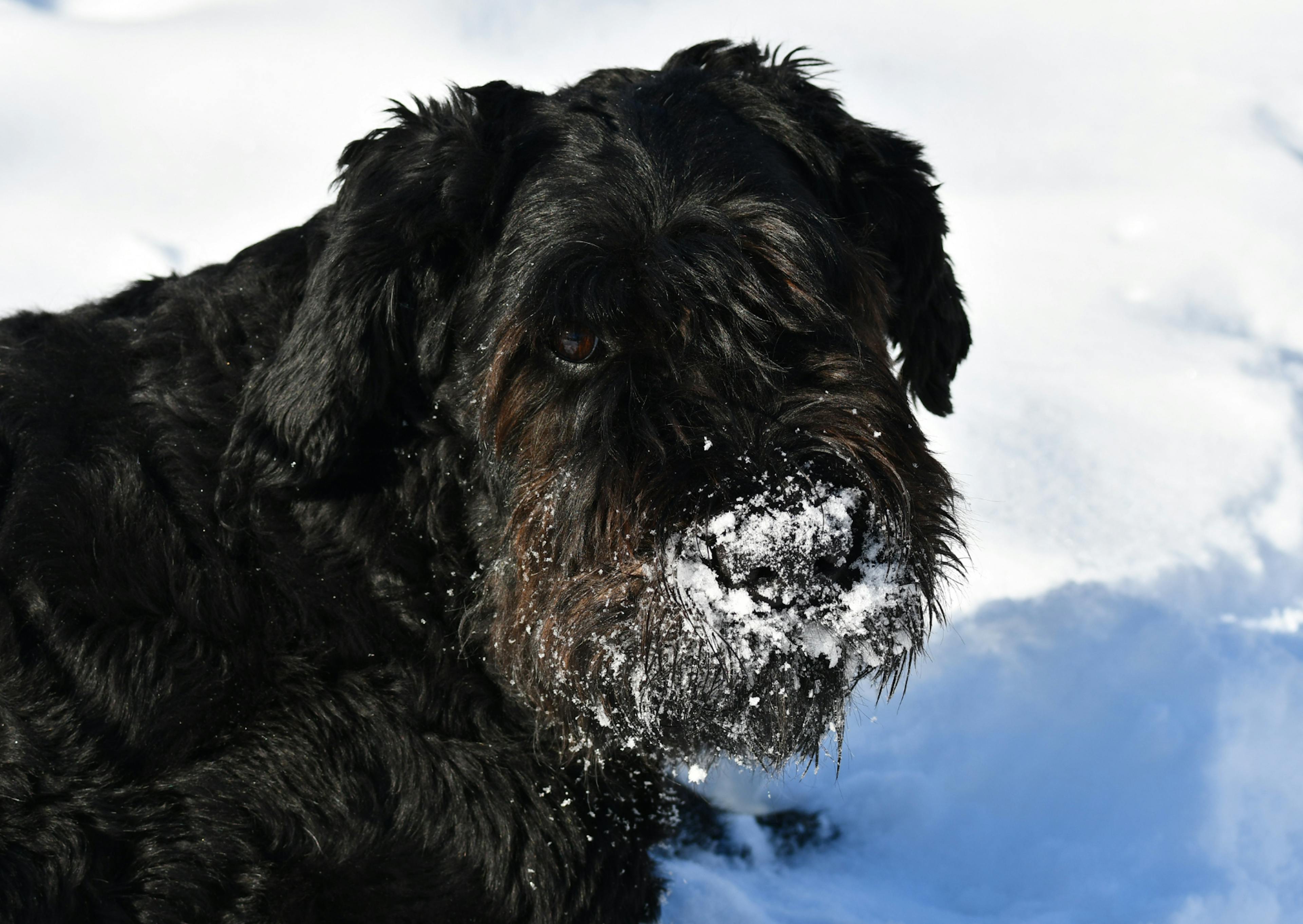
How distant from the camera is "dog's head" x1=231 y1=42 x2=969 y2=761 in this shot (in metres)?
2.44

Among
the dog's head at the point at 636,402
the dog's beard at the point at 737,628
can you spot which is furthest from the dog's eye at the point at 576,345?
the dog's beard at the point at 737,628

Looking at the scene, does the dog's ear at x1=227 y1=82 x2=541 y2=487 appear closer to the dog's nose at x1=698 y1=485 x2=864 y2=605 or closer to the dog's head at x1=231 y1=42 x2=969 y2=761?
the dog's head at x1=231 y1=42 x2=969 y2=761

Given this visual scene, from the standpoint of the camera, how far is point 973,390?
6.88m

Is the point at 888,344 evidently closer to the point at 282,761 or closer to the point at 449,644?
the point at 449,644

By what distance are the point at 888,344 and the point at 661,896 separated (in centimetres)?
201

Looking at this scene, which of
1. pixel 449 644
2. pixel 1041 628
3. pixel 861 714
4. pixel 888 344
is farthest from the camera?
pixel 1041 628

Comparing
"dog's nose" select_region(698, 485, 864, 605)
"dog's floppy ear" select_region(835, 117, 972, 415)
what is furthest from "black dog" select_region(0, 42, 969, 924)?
"dog's floppy ear" select_region(835, 117, 972, 415)

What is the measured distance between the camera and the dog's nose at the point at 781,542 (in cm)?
230

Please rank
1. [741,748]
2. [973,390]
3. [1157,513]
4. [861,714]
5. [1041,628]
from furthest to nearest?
[973,390]
[1157,513]
[1041,628]
[861,714]
[741,748]

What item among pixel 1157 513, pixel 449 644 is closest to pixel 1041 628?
pixel 1157 513

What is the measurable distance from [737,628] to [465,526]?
3.29 feet

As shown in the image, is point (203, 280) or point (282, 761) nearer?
point (282, 761)

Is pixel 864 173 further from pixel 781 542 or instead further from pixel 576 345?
pixel 781 542

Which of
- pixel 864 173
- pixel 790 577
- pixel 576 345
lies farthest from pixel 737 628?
pixel 864 173
